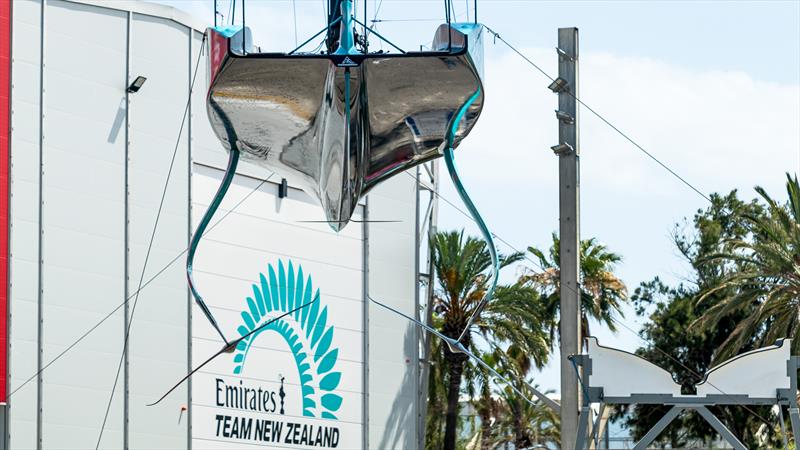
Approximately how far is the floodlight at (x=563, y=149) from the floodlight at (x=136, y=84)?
37.9ft

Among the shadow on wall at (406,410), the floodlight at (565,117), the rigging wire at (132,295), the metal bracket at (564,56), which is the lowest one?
the shadow on wall at (406,410)

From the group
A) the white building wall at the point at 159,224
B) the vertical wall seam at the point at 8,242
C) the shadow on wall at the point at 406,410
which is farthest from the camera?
the shadow on wall at the point at 406,410

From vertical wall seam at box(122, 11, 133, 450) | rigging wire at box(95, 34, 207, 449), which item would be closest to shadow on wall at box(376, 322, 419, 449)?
vertical wall seam at box(122, 11, 133, 450)

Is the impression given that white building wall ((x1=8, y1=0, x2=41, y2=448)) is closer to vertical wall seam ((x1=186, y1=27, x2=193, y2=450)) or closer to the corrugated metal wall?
the corrugated metal wall

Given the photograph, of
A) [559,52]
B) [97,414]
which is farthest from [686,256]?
[559,52]

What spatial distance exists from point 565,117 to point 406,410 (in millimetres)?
16116

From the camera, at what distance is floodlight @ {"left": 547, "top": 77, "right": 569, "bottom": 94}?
64.6ft

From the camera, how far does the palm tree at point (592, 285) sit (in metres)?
47.5

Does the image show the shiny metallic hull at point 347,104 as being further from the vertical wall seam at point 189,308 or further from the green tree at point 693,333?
the green tree at point 693,333

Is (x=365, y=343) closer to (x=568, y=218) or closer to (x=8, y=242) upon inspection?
(x=8, y=242)

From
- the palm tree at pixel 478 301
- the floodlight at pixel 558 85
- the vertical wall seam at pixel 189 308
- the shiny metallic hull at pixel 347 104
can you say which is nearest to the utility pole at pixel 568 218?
the floodlight at pixel 558 85

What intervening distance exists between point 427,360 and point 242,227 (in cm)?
765

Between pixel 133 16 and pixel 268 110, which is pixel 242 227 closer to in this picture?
pixel 133 16

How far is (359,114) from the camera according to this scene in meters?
14.2
